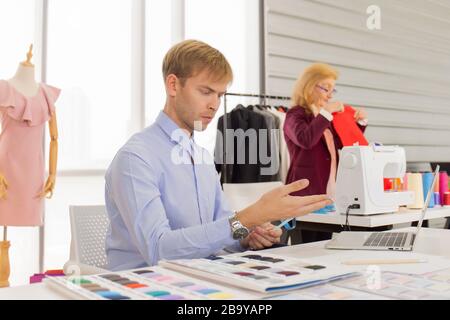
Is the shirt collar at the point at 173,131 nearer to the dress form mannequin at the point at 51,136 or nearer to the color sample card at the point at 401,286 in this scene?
the color sample card at the point at 401,286

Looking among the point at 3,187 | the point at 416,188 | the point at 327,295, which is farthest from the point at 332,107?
the point at 327,295

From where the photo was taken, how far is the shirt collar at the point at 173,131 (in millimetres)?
1610

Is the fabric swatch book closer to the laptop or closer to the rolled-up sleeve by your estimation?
the rolled-up sleeve

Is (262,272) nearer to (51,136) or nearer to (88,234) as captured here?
(88,234)

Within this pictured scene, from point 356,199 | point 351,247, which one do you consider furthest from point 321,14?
point 351,247

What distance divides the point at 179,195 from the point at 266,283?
2.25 ft

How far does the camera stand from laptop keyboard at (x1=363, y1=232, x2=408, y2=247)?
1.50m

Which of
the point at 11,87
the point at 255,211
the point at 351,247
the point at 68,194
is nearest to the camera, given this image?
the point at 255,211

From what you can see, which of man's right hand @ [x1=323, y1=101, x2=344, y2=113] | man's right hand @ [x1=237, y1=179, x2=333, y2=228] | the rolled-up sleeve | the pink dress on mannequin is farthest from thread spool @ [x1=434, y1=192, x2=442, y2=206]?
the pink dress on mannequin

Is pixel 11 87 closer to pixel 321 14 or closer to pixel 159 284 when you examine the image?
pixel 159 284

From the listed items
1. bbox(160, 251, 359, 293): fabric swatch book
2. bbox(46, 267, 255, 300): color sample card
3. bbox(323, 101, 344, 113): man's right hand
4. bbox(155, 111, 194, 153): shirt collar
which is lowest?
bbox(46, 267, 255, 300): color sample card

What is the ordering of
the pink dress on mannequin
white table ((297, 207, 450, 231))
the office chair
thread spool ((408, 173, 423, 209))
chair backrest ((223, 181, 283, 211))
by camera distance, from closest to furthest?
the office chair
white table ((297, 207, 450, 231))
thread spool ((408, 173, 423, 209))
the pink dress on mannequin
chair backrest ((223, 181, 283, 211))

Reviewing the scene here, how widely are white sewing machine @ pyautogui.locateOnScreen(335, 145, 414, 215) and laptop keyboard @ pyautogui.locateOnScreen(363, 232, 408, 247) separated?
59 centimetres

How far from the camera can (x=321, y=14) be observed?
460 cm
